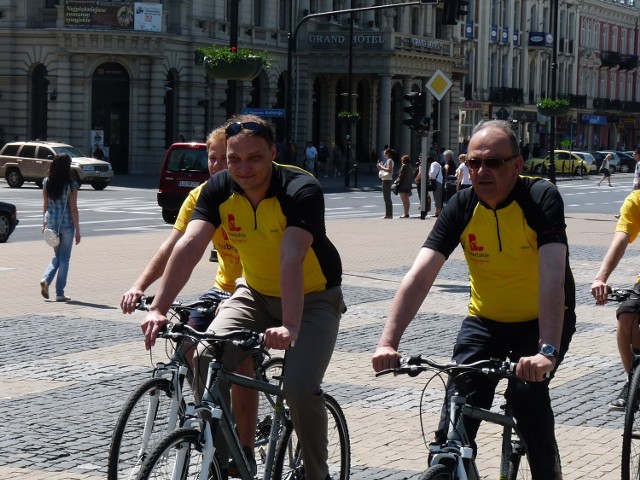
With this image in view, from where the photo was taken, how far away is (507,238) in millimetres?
5562

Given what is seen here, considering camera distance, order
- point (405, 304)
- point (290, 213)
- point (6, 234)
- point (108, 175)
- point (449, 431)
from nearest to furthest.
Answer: point (449, 431) → point (405, 304) → point (290, 213) → point (6, 234) → point (108, 175)

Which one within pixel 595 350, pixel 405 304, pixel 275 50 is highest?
pixel 275 50

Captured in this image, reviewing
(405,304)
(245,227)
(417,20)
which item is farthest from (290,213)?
(417,20)

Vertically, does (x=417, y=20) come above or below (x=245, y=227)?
above

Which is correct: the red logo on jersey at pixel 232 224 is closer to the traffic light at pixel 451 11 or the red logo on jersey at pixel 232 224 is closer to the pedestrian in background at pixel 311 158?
the traffic light at pixel 451 11

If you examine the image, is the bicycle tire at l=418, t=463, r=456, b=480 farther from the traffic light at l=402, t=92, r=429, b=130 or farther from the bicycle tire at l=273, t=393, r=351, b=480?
the traffic light at l=402, t=92, r=429, b=130

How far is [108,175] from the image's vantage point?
46.7 m

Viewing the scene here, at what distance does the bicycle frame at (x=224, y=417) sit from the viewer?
17.9 ft

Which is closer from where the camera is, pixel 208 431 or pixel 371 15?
pixel 208 431

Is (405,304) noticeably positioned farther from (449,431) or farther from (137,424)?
(137,424)

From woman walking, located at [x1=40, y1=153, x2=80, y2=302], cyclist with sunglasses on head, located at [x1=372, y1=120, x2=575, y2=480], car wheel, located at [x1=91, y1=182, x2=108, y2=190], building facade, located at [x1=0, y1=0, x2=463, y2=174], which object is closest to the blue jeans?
woman walking, located at [x1=40, y1=153, x2=80, y2=302]

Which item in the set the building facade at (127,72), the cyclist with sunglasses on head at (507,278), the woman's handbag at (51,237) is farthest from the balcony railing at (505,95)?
the cyclist with sunglasses on head at (507,278)

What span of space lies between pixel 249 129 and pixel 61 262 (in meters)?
9.97

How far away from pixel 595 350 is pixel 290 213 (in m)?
6.80
